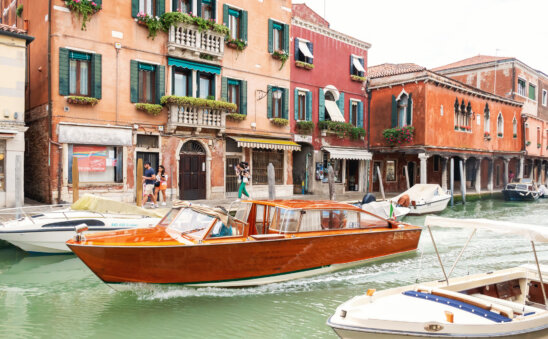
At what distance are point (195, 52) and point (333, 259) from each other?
10.2 m

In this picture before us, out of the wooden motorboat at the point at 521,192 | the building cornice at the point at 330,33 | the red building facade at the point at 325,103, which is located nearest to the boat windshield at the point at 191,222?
the red building facade at the point at 325,103

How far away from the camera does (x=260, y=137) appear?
58.7 ft

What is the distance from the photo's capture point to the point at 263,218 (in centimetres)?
773

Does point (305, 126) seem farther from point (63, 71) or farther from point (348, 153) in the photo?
point (63, 71)

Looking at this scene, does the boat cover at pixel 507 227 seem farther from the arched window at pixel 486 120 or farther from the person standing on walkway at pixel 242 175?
A: the arched window at pixel 486 120

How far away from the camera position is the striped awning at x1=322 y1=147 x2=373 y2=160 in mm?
20219

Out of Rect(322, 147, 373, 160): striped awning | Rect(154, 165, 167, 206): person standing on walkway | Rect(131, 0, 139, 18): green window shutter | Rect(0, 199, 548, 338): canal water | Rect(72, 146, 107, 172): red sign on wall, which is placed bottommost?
Rect(0, 199, 548, 338): canal water

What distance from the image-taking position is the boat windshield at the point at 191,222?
6.75 metres

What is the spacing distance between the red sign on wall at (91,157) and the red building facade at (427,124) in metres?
14.0

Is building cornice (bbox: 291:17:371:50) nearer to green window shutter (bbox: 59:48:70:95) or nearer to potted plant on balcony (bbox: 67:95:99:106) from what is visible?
potted plant on balcony (bbox: 67:95:99:106)

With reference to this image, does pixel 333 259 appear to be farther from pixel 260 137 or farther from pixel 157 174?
pixel 260 137

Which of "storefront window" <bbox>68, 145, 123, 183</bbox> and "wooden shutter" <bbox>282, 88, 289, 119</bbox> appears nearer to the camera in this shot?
"storefront window" <bbox>68, 145, 123, 183</bbox>

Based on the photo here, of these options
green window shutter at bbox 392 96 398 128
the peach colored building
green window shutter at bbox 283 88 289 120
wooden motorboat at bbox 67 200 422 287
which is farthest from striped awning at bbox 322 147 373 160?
wooden motorboat at bbox 67 200 422 287

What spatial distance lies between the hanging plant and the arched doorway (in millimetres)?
5140
